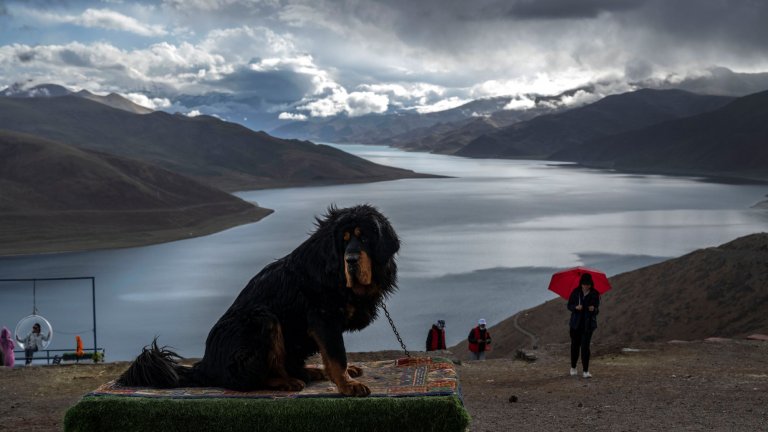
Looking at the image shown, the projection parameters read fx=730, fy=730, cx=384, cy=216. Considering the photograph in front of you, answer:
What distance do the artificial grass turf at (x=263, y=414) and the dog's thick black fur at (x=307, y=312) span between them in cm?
15

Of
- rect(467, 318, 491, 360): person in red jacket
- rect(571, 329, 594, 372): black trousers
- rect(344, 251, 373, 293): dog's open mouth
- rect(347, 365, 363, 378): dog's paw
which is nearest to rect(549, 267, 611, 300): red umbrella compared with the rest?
rect(571, 329, 594, 372): black trousers

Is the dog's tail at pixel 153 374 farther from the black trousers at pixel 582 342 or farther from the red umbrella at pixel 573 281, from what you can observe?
the red umbrella at pixel 573 281

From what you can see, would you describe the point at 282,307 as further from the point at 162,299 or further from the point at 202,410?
the point at 162,299

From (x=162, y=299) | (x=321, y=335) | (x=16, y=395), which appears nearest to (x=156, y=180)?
(x=162, y=299)

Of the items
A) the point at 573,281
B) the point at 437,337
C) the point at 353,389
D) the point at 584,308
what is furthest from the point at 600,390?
the point at 437,337

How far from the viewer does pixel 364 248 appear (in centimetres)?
438

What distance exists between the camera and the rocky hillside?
69.5 ft

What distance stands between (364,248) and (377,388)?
94cm

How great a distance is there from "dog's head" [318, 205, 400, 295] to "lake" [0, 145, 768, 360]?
304 inches

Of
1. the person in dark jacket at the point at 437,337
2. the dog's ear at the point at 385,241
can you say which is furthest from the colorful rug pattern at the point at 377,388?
the person in dark jacket at the point at 437,337

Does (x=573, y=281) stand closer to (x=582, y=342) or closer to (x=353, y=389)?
(x=582, y=342)

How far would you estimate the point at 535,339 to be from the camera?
23844 millimetres

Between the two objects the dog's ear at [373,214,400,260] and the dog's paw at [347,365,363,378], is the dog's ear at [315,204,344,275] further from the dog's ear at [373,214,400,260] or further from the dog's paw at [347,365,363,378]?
the dog's paw at [347,365,363,378]

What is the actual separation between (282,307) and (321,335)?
0.33m
